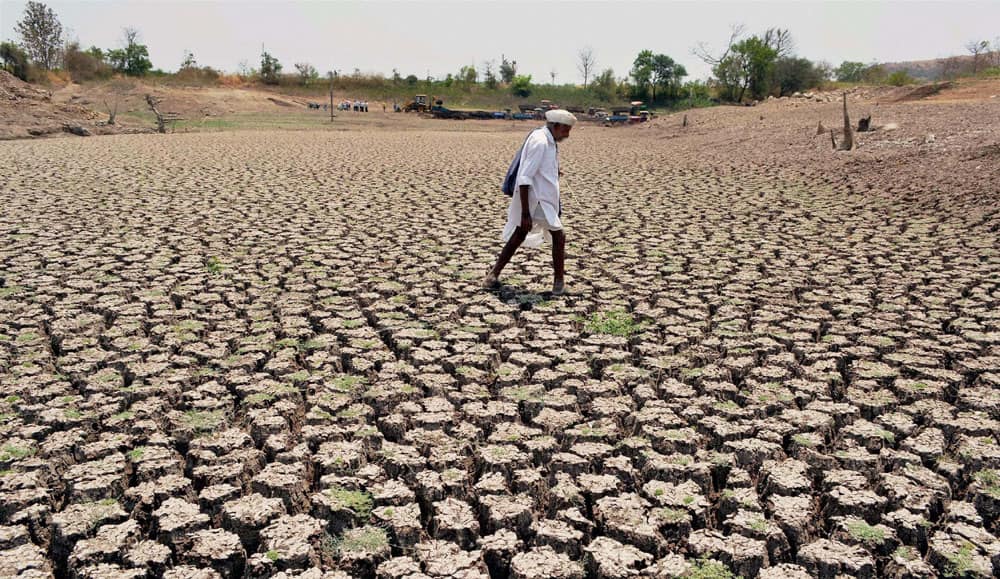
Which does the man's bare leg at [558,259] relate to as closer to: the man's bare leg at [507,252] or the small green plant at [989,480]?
the man's bare leg at [507,252]

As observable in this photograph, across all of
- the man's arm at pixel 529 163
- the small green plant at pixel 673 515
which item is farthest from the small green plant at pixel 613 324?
the small green plant at pixel 673 515

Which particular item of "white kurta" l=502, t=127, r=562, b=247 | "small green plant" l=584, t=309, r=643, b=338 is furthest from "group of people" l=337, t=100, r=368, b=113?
"small green plant" l=584, t=309, r=643, b=338

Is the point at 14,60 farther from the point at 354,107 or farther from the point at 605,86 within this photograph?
the point at 605,86

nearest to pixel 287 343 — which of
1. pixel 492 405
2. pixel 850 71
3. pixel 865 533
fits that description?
pixel 492 405

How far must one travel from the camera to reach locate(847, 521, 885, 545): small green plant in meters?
2.28

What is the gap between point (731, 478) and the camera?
2.61 meters

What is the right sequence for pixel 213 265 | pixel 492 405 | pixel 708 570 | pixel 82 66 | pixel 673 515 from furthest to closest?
1. pixel 82 66
2. pixel 213 265
3. pixel 492 405
4. pixel 673 515
5. pixel 708 570

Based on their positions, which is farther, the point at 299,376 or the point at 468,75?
the point at 468,75

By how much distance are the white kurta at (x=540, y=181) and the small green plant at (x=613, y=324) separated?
67 centimetres

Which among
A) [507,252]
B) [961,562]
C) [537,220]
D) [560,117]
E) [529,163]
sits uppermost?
[560,117]

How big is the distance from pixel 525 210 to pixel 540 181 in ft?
0.69

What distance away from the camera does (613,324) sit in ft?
14.0

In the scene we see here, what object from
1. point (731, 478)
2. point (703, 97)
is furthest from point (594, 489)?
point (703, 97)

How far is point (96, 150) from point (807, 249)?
527 inches
